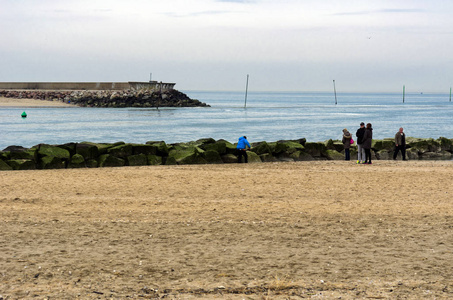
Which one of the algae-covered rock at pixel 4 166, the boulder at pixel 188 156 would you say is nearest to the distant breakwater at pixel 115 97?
the boulder at pixel 188 156

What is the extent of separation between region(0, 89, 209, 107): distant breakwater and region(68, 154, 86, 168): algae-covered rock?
75.6 m

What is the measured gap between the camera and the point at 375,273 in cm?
631

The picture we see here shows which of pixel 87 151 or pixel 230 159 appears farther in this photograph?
pixel 230 159

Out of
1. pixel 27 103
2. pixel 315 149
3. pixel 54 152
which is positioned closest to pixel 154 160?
pixel 54 152

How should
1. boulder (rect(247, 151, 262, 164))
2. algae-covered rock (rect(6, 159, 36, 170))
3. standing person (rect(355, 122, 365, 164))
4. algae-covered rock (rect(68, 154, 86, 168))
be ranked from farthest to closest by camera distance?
boulder (rect(247, 151, 262, 164))
standing person (rect(355, 122, 365, 164))
algae-covered rock (rect(68, 154, 86, 168))
algae-covered rock (rect(6, 159, 36, 170))

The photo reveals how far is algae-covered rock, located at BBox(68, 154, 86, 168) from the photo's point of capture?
690 inches

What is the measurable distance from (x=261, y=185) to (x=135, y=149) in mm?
6677

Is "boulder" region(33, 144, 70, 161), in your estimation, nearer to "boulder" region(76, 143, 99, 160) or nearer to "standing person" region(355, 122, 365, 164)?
"boulder" region(76, 143, 99, 160)

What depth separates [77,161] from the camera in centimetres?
1756

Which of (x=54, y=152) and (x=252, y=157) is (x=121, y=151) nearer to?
(x=54, y=152)

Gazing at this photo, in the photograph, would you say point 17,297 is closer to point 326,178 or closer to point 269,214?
point 269,214

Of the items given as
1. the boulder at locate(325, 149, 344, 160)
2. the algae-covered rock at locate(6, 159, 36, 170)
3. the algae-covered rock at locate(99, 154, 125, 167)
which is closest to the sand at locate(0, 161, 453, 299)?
the algae-covered rock at locate(6, 159, 36, 170)

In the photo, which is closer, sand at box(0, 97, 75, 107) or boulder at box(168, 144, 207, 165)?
boulder at box(168, 144, 207, 165)

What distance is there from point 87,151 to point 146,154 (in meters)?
2.02
